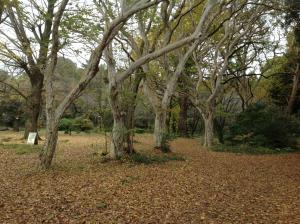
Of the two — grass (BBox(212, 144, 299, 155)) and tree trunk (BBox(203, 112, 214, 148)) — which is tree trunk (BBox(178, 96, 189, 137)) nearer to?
tree trunk (BBox(203, 112, 214, 148))

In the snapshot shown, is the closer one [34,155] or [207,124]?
[34,155]

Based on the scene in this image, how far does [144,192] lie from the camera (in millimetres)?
8062

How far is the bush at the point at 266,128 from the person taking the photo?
19.7 m

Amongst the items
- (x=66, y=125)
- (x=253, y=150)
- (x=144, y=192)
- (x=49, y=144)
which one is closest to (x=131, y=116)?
(x=49, y=144)

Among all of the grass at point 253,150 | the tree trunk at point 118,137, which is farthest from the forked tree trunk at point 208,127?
the tree trunk at point 118,137

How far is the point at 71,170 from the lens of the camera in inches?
406

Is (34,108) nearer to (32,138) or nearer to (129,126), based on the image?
(32,138)

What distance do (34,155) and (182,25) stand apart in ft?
35.1

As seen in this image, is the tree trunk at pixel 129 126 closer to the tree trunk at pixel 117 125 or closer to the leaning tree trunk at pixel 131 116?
the leaning tree trunk at pixel 131 116

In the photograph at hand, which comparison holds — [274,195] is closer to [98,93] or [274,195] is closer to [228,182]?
[228,182]

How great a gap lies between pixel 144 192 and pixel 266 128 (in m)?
13.5

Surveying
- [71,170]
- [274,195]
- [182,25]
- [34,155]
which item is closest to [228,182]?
[274,195]

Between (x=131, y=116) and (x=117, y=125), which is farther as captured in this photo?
(x=131, y=116)

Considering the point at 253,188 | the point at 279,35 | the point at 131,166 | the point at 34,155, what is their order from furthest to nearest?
the point at 279,35 < the point at 34,155 < the point at 131,166 < the point at 253,188
